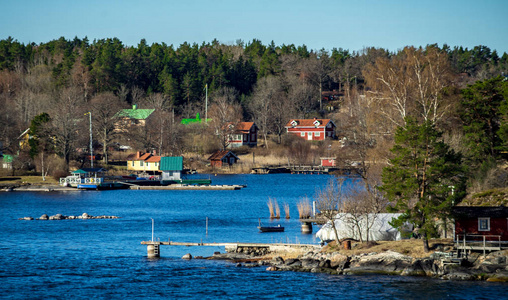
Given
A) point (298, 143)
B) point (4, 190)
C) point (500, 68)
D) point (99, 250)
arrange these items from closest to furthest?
point (99, 250), point (4, 190), point (298, 143), point (500, 68)

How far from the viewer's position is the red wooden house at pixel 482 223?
1416 inches

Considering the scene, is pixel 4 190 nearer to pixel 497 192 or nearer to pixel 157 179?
pixel 157 179

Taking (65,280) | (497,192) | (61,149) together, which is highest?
(61,149)

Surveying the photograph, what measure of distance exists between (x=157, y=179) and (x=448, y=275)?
66992 mm

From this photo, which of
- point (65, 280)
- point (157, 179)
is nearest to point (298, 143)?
point (157, 179)

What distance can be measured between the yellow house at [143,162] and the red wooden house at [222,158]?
12.2 m

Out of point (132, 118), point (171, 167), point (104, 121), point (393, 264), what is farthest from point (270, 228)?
point (132, 118)

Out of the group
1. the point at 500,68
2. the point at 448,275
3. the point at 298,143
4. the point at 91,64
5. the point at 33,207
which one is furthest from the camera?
the point at 500,68

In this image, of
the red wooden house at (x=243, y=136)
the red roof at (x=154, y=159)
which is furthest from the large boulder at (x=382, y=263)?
the red wooden house at (x=243, y=136)

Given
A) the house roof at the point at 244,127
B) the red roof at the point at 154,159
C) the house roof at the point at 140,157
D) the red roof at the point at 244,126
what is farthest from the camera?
the red roof at the point at 244,126

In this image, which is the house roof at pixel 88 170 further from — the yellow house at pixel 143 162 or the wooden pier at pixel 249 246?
the wooden pier at pixel 249 246

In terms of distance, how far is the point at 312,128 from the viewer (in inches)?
5197

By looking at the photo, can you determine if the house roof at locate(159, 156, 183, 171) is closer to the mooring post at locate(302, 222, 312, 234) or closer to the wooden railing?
the mooring post at locate(302, 222, 312, 234)

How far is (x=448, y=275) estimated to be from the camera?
3434 centimetres
